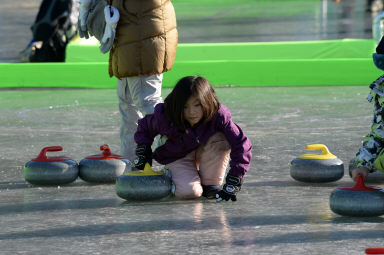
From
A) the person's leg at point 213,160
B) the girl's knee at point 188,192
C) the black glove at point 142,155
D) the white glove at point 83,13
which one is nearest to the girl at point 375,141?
the person's leg at point 213,160

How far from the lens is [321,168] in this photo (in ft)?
19.2

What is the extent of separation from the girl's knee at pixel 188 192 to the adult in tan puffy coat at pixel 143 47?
963 mm

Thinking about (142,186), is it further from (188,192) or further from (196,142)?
(196,142)

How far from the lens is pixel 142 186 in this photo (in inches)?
210

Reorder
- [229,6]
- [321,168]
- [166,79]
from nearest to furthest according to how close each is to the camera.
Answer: [321,168] → [166,79] → [229,6]

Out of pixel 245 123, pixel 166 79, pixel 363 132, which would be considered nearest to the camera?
pixel 363 132

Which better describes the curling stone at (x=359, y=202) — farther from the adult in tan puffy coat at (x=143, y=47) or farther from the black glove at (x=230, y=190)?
the adult in tan puffy coat at (x=143, y=47)

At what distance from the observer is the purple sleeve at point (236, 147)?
5391 mm

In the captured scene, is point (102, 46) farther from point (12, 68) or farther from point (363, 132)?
point (12, 68)

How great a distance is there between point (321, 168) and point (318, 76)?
6.21 m

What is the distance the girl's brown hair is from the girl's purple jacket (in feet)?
0.35

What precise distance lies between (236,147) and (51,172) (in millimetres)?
1289

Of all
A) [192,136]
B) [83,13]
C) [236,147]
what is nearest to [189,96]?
[192,136]

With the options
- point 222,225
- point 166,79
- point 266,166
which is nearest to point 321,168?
point 266,166
